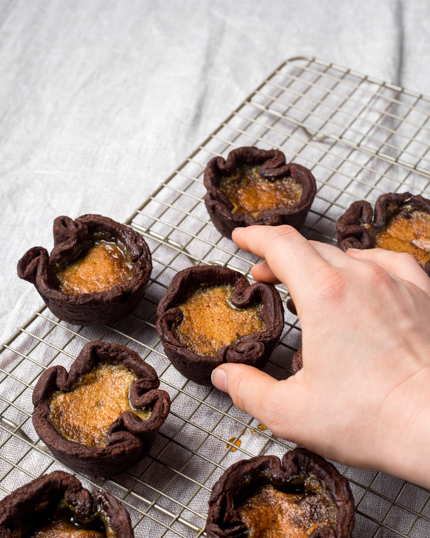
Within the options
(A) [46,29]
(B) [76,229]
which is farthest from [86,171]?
(A) [46,29]

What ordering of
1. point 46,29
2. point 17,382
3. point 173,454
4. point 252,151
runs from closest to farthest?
Result: 1. point 173,454
2. point 17,382
3. point 252,151
4. point 46,29

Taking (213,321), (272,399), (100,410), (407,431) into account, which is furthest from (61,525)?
(407,431)

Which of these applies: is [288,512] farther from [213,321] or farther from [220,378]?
[213,321]

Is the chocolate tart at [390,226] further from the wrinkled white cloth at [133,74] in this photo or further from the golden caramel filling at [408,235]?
the wrinkled white cloth at [133,74]

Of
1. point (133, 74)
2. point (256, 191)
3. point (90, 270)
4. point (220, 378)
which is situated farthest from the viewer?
point (133, 74)

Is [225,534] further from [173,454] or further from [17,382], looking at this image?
[17,382]

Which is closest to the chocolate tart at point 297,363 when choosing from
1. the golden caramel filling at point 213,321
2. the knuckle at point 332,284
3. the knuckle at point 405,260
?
the golden caramel filling at point 213,321
